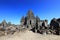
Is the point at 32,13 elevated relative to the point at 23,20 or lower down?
elevated

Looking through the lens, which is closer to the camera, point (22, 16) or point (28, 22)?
point (28, 22)

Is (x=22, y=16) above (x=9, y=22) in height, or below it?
above

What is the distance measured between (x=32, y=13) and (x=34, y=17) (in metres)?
3.75

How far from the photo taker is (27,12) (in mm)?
65000

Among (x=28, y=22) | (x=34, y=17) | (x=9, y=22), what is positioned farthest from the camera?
(x=9, y=22)

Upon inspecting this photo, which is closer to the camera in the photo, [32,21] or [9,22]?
[32,21]

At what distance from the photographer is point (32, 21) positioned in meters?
63.5

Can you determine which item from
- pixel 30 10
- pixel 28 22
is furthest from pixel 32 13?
pixel 28 22

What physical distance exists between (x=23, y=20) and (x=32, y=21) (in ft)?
24.4

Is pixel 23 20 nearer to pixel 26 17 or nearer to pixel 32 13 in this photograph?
pixel 26 17

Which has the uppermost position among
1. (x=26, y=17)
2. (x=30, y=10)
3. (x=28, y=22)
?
(x=30, y=10)

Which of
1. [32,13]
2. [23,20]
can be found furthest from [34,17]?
[23,20]

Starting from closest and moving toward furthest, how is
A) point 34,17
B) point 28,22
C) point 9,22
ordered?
point 28,22 → point 34,17 → point 9,22

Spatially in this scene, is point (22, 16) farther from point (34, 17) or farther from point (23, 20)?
point (34, 17)
